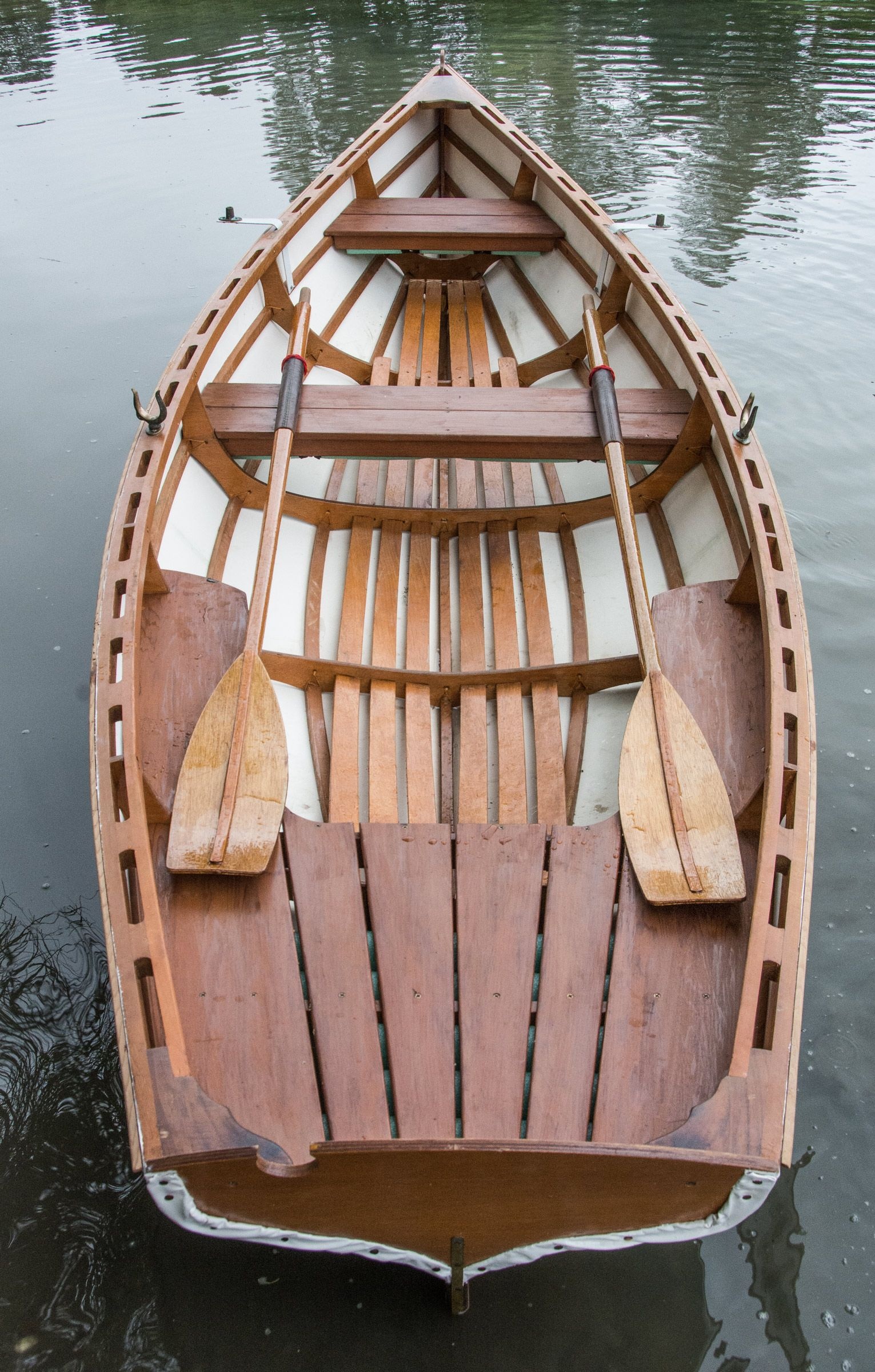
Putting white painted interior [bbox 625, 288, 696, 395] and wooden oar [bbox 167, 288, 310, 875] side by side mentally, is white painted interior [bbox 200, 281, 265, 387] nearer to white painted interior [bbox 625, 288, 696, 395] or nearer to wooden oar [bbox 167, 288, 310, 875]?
wooden oar [bbox 167, 288, 310, 875]

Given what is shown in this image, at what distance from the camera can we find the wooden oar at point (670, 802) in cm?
224

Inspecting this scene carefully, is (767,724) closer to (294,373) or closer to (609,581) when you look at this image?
(609,581)

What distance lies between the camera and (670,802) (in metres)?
2.40

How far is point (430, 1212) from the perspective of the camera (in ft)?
5.99

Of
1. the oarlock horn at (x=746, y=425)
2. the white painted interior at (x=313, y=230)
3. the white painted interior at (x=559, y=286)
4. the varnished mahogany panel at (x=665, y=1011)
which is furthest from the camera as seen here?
the white painted interior at (x=559, y=286)

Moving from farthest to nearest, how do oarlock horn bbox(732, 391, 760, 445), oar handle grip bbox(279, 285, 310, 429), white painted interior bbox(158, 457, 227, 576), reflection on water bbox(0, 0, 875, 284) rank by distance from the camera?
reflection on water bbox(0, 0, 875, 284) < oar handle grip bbox(279, 285, 310, 429) < white painted interior bbox(158, 457, 227, 576) < oarlock horn bbox(732, 391, 760, 445)

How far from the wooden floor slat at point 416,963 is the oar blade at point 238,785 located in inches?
11.2

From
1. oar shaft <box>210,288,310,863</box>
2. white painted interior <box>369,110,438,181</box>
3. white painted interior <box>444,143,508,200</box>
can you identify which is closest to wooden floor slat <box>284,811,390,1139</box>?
oar shaft <box>210,288,310,863</box>

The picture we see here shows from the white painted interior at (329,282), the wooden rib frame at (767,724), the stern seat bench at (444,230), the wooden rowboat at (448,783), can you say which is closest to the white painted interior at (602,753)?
the wooden rowboat at (448,783)

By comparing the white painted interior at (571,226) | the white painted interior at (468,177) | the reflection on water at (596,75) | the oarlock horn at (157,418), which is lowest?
the oarlock horn at (157,418)

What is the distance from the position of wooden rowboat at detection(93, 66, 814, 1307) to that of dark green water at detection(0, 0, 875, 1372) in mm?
629

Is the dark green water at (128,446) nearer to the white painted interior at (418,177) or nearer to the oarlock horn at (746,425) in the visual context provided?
Answer: the oarlock horn at (746,425)

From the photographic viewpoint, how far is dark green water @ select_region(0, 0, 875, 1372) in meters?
2.29

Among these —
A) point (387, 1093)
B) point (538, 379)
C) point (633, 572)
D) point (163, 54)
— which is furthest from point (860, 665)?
point (163, 54)
